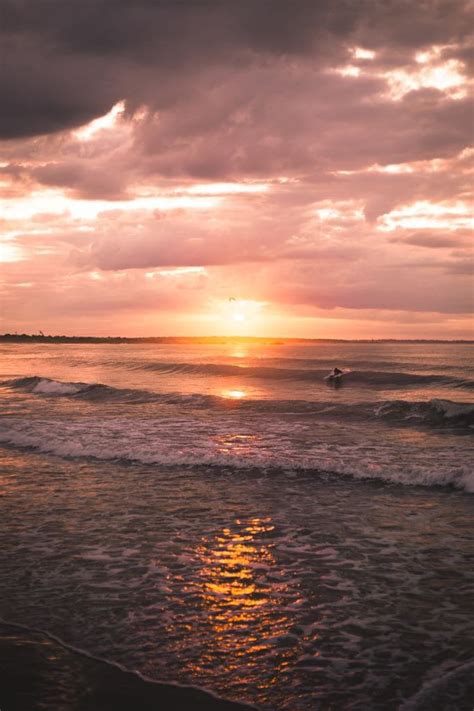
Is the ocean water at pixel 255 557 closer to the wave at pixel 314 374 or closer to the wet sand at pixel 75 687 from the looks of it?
the wet sand at pixel 75 687

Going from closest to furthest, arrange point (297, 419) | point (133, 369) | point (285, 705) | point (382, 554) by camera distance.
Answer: point (285, 705)
point (382, 554)
point (297, 419)
point (133, 369)

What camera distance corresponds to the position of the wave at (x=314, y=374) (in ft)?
149

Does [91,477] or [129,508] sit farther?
[91,477]

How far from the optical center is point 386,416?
27.4 metres

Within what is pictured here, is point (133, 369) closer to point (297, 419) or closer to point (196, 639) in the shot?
point (297, 419)

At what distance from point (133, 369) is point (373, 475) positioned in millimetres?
46584

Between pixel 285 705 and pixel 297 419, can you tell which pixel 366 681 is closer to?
pixel 285 705

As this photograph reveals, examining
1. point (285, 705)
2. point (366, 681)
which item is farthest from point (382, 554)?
point (285, 705)

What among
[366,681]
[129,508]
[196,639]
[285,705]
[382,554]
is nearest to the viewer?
[285,705]

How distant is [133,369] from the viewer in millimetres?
59406

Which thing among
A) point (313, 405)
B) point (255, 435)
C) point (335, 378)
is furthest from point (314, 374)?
point (255, 435)

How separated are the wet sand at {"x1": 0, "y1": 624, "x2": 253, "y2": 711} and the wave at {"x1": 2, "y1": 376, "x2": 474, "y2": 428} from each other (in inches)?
843

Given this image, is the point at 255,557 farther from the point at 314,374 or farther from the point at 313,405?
the point at 314,374

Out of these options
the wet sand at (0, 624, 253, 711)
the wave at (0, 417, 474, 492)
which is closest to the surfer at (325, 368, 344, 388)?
the wave at (0, 417, 474, 492)
